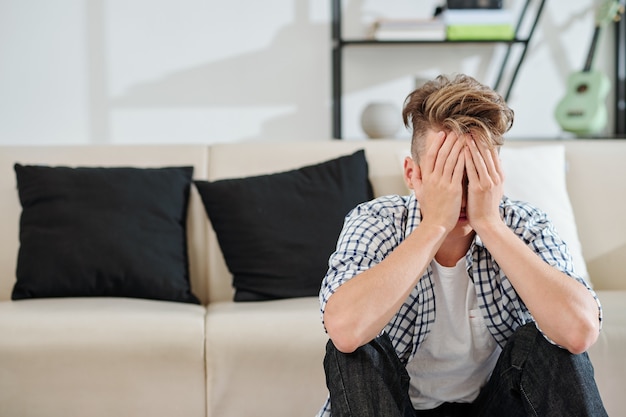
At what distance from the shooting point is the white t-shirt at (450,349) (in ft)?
5.31

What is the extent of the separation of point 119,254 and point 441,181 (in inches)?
44.6

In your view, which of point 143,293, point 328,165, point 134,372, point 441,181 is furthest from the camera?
point 328,165

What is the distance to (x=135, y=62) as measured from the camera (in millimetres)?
3426

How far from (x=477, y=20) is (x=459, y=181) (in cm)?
190

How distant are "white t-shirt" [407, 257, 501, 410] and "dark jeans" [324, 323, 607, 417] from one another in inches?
4.1

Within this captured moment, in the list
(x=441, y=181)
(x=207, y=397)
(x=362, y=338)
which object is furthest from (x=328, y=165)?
(x=362, y=338)

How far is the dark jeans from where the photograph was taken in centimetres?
138

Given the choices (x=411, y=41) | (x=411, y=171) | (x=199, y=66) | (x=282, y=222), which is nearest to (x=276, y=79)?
(x=199, y=66)

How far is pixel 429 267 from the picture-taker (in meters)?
1.64

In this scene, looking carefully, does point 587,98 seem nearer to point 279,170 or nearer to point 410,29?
point 410,29

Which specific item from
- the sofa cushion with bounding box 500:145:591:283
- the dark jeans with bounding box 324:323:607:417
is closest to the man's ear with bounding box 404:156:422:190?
the dark jeans with bounding box 324:323:607:417

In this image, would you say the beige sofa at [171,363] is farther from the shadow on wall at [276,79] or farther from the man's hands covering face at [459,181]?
the shadow on wall at [276,79]

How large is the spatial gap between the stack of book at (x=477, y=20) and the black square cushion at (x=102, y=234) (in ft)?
4.40

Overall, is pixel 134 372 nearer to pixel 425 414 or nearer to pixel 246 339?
pixel 246 339
